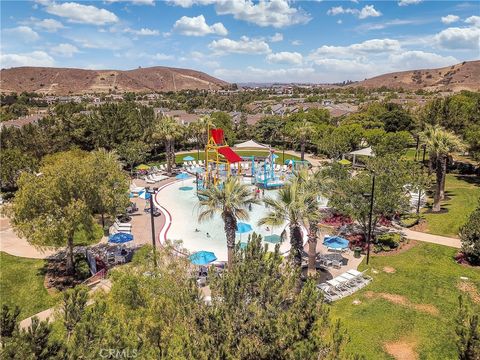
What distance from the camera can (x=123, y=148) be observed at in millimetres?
56375

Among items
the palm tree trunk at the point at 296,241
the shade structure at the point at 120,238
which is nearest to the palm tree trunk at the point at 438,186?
the palm tree trunk at the point at 296,241

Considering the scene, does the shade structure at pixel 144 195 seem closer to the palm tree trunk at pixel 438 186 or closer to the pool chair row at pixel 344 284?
the pool chair row at pixel 344 284

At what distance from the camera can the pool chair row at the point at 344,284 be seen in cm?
2249

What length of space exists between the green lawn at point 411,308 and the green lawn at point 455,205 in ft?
15.8

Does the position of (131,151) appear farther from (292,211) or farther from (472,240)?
(472,240)

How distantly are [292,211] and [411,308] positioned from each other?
347 inches

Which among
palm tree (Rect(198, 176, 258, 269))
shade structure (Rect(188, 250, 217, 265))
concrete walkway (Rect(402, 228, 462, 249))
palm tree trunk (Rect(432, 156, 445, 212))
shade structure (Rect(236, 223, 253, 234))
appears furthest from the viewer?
palm tree trunk (Rect(432, 156, 445, 212))

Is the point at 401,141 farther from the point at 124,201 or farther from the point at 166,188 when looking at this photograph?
the point at 124,201

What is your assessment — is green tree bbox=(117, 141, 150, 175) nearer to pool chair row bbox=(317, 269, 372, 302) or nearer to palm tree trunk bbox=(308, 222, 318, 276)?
palm tree trunk bbox=(308, 222, 318, 276)

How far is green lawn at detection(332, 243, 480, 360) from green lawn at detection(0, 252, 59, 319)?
16451 mm

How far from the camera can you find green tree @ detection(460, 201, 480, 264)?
84.5 ft

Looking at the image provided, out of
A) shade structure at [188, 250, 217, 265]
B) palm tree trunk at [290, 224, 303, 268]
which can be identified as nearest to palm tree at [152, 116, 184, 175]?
shade structure at [188, 250, 217, 265]

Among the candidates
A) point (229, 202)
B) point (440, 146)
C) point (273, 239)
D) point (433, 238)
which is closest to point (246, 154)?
point (440, 146)

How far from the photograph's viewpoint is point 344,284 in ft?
76.8
